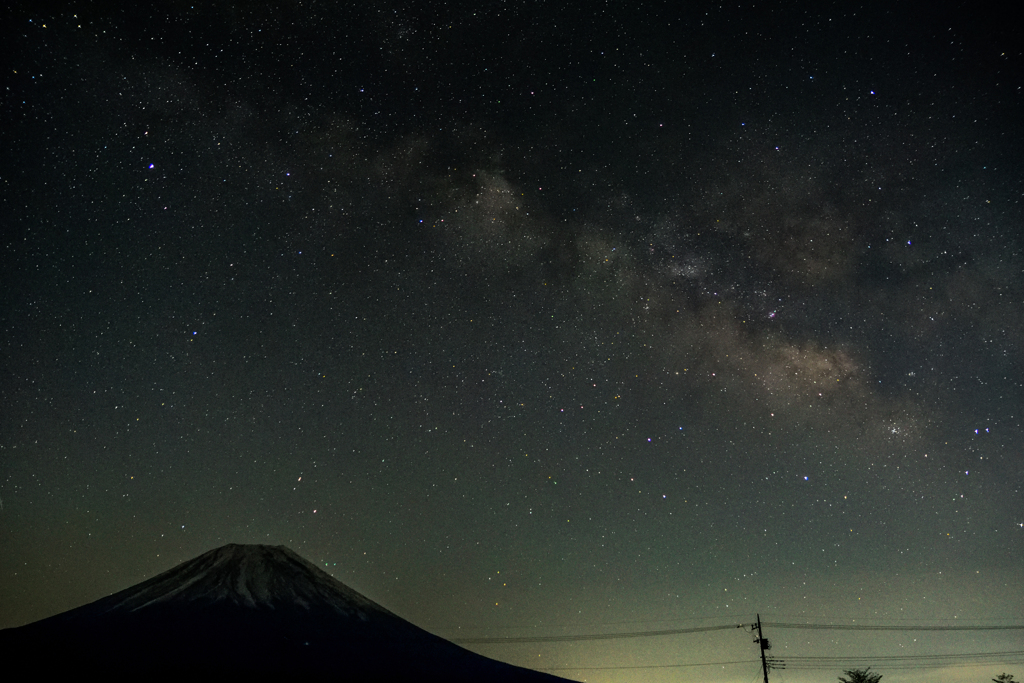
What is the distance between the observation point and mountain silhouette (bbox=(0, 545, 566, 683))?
59.4 feet

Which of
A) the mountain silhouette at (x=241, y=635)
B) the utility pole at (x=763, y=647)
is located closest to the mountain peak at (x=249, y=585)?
the mountain silhouette at (x=241, y=635)

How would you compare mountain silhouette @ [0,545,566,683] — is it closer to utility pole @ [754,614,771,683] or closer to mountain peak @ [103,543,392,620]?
mountain peak @ [103,543,392,620]

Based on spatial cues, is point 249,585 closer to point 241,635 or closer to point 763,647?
point 241,635

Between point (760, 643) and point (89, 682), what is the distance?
965 inches

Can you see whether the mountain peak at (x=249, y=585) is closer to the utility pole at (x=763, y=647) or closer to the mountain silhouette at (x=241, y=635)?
the mountain silhouette at (x=241, y=635)

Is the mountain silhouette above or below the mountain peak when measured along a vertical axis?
below

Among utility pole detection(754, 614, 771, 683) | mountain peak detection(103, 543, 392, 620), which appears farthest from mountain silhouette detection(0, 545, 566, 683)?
utility pole detection(754, 614, 771, 683)

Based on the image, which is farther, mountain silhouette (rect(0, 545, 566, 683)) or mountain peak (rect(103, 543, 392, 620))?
mountain peak (rect(103, 543, 392, 620))

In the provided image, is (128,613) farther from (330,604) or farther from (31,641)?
(330,604)

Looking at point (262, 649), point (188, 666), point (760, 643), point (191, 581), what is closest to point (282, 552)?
point (191, 581)

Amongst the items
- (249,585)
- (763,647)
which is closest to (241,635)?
(249,585)

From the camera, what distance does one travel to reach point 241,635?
2070cm

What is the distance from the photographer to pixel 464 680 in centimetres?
1927

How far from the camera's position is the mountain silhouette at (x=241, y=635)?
59.4ft
